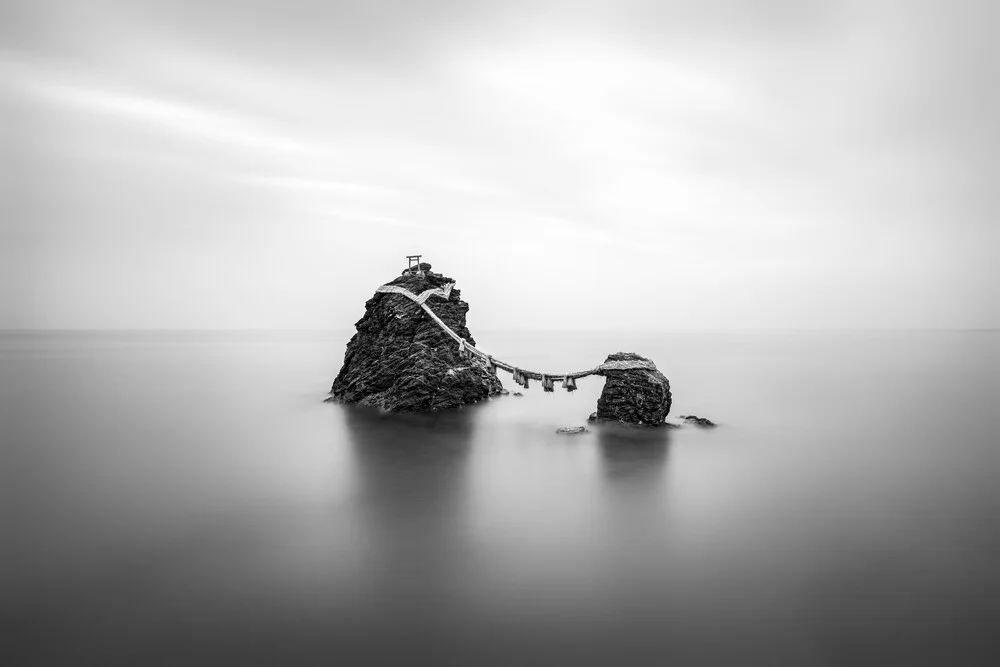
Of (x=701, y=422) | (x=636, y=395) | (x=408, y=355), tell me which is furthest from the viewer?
(x=408, y=355)

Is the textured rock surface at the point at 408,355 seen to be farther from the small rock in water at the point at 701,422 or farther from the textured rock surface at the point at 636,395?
the small rock in water at the point at 701,422

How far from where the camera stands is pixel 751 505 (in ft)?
28.6

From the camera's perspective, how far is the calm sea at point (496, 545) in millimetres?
4715

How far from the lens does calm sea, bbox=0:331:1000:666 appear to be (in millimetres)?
4715

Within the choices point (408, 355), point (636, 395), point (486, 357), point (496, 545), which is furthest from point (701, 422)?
point (496, 545)

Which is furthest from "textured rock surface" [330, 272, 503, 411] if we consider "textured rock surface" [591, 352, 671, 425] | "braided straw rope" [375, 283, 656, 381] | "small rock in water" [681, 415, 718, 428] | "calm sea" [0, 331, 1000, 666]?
"small rock in water" [681, 415, 718, 428]

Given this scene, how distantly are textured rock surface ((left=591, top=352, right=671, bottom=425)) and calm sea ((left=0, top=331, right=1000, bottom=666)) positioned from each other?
965 mm

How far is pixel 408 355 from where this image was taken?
54.9 feet

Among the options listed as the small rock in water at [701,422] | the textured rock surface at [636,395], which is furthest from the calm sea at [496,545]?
the textured rock surface at [636,395]

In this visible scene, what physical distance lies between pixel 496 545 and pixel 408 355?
34.5 ft

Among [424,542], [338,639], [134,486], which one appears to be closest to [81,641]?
[338,639]

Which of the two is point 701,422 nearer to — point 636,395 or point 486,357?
point 636,395

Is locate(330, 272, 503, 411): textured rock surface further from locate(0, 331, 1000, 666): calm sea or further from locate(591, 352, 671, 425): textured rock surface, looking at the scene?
locate(591, 352, 671, 425): textured rock surface

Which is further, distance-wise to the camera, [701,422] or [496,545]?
[701,422]
